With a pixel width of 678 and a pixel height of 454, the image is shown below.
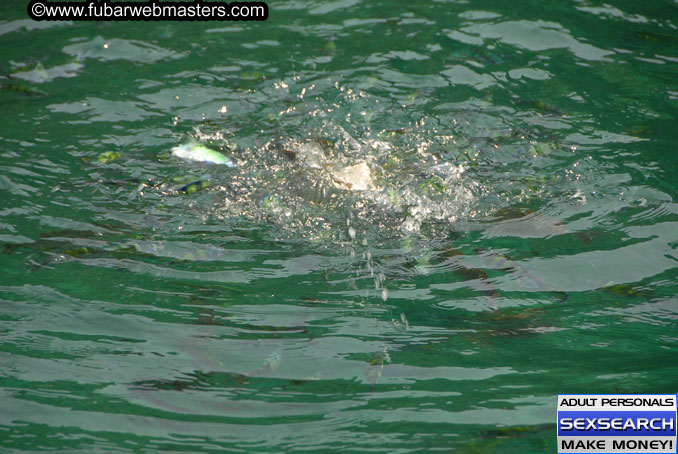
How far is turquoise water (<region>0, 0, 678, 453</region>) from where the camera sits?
Answer: 10.2 feet

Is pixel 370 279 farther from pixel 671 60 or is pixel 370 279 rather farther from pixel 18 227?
pixel 671 60

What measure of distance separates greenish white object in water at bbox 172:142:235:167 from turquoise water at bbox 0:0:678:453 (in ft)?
0.27

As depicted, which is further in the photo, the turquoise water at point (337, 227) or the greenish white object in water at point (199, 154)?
the greenish white object in water at point (199, 154)

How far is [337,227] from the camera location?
4.30 metres

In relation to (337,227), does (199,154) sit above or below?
above

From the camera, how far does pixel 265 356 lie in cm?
336

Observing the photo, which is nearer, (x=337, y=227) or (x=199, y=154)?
(x=337, y=227)

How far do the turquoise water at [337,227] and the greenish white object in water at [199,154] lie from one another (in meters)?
0.08

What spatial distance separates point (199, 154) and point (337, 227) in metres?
1.33

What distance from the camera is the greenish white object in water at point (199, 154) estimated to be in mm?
4864

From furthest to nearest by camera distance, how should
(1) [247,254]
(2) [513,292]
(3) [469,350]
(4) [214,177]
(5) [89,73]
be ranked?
(5) [89,73]
(4) [214,177]
(1) [247,254]
(2) [513,292]
(3) [469,350]

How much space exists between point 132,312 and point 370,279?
136 centimetres

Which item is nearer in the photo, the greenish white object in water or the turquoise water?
the turquoise water

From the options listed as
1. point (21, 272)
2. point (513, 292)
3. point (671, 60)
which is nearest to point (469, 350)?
point (513, 292)
